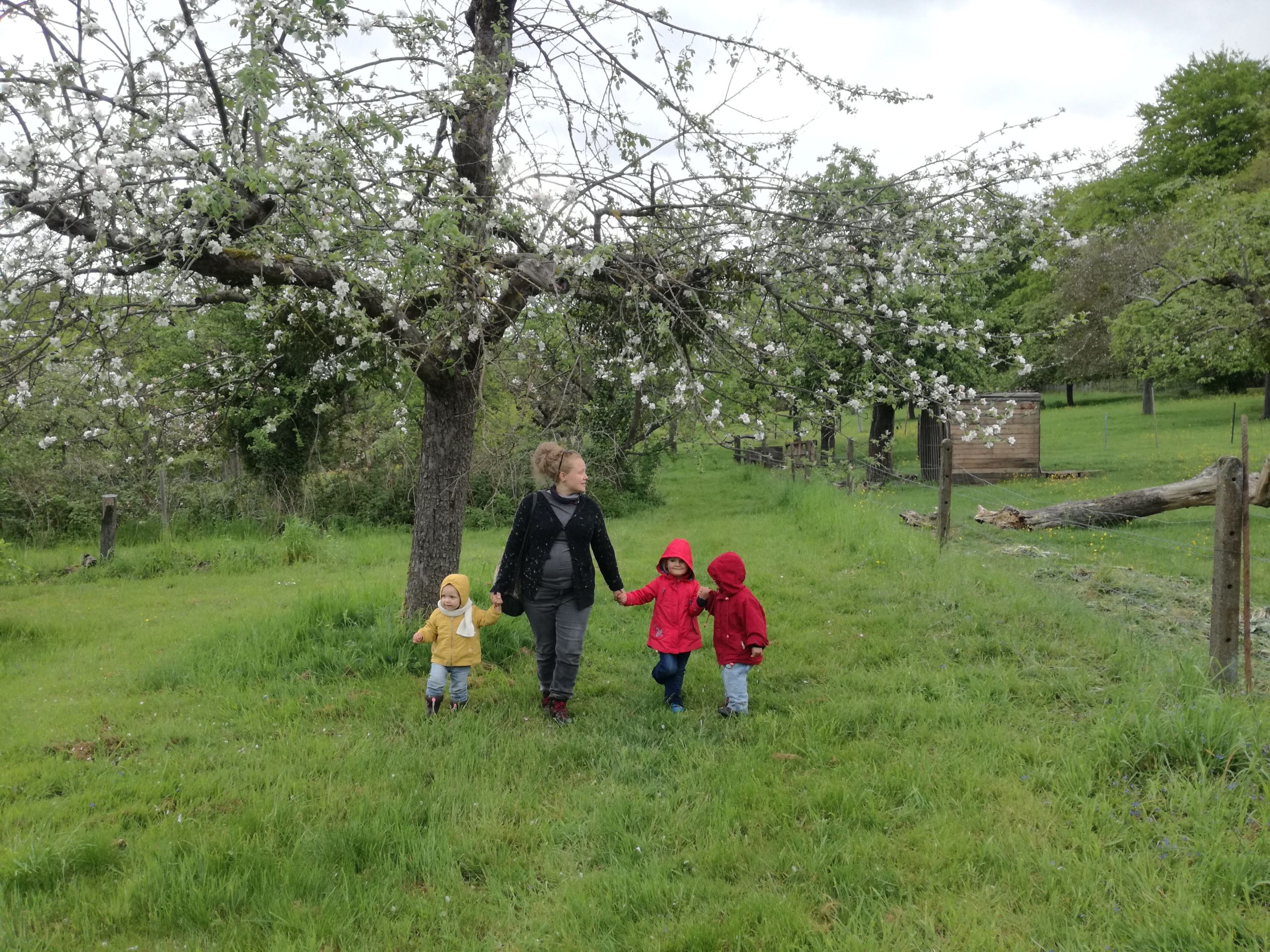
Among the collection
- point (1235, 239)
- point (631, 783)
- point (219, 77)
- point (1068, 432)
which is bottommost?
point (631, 783)

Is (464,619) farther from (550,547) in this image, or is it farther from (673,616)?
(673,616)

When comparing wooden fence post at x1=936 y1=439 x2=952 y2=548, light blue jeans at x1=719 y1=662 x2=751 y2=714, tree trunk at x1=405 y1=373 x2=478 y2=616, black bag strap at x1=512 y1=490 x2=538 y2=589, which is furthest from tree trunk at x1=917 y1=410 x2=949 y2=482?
black bag strap at x1=512 y1=490 x2=538 y2=589

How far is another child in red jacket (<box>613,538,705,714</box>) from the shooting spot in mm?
5121

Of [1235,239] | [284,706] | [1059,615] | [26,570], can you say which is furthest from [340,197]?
[1235,239]

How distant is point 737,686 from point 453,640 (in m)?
1.91

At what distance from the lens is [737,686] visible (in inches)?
199

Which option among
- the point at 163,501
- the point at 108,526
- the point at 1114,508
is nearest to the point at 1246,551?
the point at 1114,508

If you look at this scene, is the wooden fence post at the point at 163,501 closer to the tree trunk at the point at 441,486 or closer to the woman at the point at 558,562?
the tree trunk at the point at 441,486

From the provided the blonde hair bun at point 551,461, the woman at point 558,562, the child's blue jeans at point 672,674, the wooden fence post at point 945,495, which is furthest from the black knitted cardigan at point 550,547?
the wooden fence post at point 945,495

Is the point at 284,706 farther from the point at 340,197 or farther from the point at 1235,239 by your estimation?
the point at 1235,239

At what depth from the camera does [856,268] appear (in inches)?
218

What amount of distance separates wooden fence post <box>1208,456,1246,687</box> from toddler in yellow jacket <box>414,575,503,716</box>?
4503 millimetres

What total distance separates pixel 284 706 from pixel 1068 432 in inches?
1213

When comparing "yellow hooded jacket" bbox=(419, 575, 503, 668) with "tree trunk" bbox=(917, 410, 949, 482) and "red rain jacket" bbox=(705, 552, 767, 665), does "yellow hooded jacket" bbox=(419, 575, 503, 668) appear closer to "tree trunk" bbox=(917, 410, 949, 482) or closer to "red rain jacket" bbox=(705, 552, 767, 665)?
"red rain jacket" bbox=(705, 552, 767, 665)
